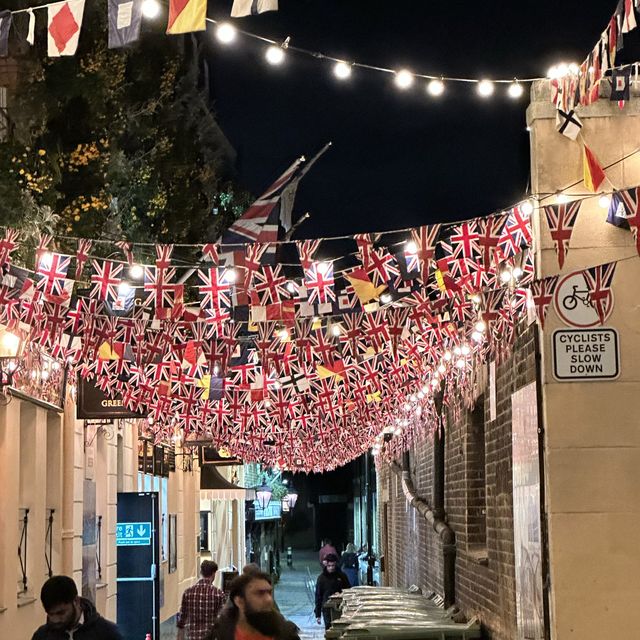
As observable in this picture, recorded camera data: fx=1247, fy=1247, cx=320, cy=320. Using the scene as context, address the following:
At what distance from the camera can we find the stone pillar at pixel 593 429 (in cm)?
845

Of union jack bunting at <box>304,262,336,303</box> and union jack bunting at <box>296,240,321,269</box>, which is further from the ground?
union jack bunting at <box>296,240,321,269</box>

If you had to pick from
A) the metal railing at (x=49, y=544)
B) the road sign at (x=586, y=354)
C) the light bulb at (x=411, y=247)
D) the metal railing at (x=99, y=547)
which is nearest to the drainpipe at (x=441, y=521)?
the metal railing at (x=49, y=544)

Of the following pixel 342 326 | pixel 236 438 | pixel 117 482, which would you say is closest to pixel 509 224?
pixel 342 326

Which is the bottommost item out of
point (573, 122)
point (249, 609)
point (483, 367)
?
point (249, 609)

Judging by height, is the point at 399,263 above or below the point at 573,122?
below

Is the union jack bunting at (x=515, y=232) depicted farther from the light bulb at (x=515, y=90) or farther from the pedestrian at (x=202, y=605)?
the pedestrian at (x=202, y=605)

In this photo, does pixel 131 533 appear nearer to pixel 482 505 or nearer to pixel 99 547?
pixel 99 547

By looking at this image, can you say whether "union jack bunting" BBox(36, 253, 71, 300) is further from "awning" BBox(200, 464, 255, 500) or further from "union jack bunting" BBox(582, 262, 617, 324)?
"awning" BBox(200, 464, 255, 500)

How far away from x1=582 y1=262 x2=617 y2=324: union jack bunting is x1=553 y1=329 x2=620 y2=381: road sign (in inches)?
6.3

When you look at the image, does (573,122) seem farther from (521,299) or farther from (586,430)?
(586,430)

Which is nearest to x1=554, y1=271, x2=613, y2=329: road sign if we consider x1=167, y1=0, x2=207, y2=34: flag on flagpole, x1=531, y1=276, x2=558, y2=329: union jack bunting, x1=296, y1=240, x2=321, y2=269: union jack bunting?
x1=531, y1=276, x2=558, y2=329: union jack bunting

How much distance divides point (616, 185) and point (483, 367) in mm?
3305

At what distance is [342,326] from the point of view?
14258 mm

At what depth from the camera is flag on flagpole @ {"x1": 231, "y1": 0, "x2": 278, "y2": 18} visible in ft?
21.0
